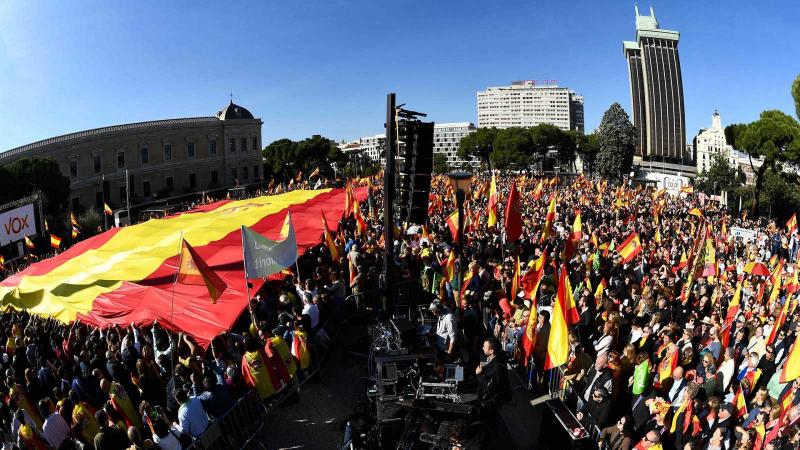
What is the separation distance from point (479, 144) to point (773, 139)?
48.8 metres

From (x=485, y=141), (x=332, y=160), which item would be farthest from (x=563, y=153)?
(x=332, y=160)

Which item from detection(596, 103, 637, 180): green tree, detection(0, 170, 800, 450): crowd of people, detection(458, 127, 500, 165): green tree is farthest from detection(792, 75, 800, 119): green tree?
detection(458, 127, 500, 165): green tree

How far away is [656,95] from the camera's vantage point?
135125 mm

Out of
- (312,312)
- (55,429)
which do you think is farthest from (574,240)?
(55,429)

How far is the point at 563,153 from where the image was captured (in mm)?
85438

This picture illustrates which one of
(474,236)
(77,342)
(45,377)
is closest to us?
(45,377)

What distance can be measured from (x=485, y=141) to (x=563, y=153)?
14.0 m

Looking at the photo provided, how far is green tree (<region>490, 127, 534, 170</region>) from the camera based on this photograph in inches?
2960

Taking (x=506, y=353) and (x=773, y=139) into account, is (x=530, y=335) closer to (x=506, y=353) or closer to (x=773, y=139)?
(x=506, y=353)

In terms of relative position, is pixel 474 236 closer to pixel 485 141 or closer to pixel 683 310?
pixel 683 310

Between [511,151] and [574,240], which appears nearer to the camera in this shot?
[574,240]

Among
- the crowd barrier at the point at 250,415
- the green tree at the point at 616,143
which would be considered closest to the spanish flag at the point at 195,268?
the crowd barrier at the point at 250,415

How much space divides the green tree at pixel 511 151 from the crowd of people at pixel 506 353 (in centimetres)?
6116

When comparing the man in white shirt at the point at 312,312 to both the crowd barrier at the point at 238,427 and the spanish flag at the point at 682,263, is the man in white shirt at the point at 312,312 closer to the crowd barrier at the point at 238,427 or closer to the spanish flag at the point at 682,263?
the crowd barrier at the point at 238,427
